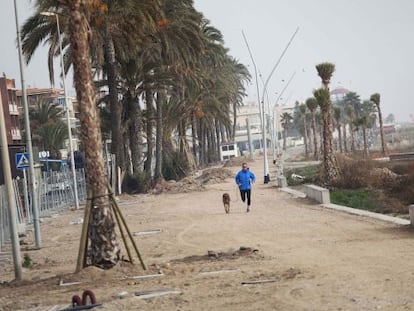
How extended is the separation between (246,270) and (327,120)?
2371cm

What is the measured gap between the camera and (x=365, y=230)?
15414 millimetres

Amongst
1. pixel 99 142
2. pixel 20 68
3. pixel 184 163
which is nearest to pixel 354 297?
pixel 99 142

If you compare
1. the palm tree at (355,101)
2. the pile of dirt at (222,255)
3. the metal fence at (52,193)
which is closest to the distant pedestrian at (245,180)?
the metal fence at (52,193)

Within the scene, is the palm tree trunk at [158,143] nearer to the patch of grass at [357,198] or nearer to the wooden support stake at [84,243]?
the patch of grass at [357,198]

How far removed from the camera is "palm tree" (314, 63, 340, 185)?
3272cm

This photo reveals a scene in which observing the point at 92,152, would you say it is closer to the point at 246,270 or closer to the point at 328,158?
the point at 246,270

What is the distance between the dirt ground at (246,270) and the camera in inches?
331

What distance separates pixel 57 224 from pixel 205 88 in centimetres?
3497

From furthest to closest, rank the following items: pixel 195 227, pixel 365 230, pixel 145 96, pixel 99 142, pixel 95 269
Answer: pixel 145 96 → pixel 195 227 → pixel 365 230 → pixel 99 142 → pixel 95 269

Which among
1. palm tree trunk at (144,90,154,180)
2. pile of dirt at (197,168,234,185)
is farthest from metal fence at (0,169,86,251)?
pile of dirt at (197,168,234,185)

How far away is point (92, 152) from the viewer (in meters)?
12.0

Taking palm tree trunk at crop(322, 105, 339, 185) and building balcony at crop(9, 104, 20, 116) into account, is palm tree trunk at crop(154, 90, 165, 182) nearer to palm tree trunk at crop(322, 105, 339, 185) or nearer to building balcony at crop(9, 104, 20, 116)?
palm tree trunk at crop(322, 105, 339, 185)

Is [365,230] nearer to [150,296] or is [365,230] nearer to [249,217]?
[249,217]

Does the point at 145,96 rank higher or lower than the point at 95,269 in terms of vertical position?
higher
